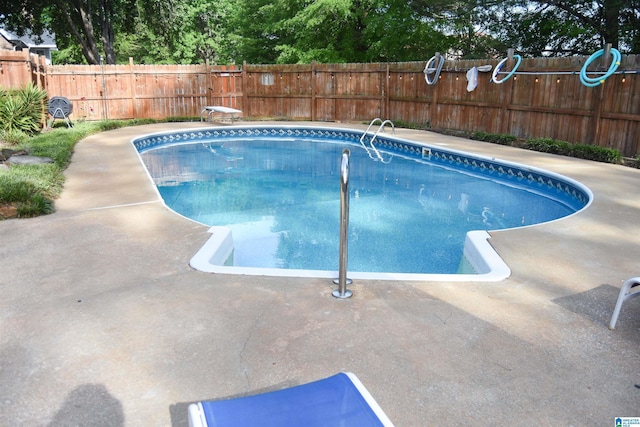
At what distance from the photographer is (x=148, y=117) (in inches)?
627

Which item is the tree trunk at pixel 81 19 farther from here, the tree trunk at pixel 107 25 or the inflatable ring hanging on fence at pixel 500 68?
the inflatable ring hanging on fence at pixel 500 68

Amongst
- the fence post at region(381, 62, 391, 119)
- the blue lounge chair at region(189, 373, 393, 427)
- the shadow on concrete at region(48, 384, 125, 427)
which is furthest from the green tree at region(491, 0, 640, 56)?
the shadow on concrete at region(48, 384, 125, 427)

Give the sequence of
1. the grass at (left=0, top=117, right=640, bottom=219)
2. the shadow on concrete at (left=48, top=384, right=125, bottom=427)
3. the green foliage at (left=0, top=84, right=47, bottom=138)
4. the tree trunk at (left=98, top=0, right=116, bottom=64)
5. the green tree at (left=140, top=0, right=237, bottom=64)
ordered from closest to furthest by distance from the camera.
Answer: the shadow on concrete at (left=48, top=384, right=125, bottom=427), the grass at (left=0, top=117, right=640, bottom=219), the green foliage at (left=0, top=84, right=47, bottom=138), the tree trunk at (left=98, top=0, right=116, bottom=64), the green tree at (left=140, top=0, right=237, bottom=64)

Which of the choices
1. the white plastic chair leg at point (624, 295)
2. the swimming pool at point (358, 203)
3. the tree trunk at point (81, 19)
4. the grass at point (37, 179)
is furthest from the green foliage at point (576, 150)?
the tree trunk at point (81, 19)

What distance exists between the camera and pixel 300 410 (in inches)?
67.3

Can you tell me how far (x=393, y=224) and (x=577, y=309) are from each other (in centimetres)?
353

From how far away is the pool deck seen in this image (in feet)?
7.48

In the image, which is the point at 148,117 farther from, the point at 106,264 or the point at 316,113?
the point at 106,264

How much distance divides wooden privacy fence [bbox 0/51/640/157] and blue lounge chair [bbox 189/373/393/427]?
29.0 ft

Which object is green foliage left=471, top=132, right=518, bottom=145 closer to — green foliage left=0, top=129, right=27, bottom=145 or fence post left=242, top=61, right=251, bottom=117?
fence post left=242, top=61, right=251, bottom=117

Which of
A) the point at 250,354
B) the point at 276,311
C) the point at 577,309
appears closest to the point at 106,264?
the point at 276,311

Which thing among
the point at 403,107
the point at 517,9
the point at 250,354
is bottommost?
the point at 250,354

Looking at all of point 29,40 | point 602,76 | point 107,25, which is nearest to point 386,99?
point 602,76

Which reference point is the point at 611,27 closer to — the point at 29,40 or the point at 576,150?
the point at 576,150
